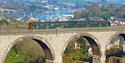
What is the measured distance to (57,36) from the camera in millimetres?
42062

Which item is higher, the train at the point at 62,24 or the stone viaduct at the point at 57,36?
the train at the point at 62,24

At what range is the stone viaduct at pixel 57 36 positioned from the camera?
127ft

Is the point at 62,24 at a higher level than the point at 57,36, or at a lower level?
higher

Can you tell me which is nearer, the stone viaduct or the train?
the stone viaduct

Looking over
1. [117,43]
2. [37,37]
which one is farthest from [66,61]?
[117,43]

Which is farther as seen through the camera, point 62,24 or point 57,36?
point 62,24

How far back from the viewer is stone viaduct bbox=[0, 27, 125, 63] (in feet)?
127

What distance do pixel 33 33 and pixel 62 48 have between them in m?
3.54

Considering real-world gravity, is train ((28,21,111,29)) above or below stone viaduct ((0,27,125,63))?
above

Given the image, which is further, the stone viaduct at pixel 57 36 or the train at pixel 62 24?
the train at pixel 62 24

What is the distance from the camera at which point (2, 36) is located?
126 ft

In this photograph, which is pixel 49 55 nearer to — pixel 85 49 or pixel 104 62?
pixel 104 62

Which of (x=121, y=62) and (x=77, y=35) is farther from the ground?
(x=77, y=35)

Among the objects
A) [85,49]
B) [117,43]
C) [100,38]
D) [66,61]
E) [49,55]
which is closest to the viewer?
[49,55]
